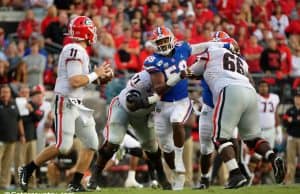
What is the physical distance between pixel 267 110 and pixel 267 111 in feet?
0.06

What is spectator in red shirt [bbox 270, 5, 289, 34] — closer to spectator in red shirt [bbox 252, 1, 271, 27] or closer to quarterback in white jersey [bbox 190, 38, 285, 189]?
spectator in red shirt [bbox 252, 1, 271, 27]

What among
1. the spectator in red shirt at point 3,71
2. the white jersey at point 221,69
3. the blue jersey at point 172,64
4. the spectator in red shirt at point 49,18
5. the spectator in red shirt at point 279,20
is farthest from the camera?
the spectator in red shirt at point 279,20

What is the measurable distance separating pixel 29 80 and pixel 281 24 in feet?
21.0

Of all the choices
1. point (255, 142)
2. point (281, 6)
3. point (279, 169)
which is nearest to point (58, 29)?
point (281, 6)

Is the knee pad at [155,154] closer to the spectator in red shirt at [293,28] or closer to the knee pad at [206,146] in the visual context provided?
the knee pad at [206,146]

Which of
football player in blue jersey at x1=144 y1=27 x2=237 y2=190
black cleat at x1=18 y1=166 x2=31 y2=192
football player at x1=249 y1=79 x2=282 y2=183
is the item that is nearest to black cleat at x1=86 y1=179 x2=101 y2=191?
football player in blue jersey at x1=144 y1=27 x2=237 y2=190

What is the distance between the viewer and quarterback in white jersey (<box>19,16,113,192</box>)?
41.2 feet

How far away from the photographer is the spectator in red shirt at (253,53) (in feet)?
68.8

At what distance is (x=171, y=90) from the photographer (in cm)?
1364

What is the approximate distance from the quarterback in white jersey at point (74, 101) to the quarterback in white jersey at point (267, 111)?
20.7 feet

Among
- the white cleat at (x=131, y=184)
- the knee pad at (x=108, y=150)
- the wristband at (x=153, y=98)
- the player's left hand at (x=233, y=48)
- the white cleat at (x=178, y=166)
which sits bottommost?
the white cleat at (x=131, y=184)

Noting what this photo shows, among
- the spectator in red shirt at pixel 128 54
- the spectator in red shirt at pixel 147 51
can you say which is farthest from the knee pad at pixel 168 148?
the spectator in red shirt at pixel 147 51

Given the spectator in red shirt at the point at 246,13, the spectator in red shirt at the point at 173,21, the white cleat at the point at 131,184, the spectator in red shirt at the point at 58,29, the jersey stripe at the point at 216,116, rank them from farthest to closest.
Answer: the spectator in red shirt at the point at 246,13 → the spectator in red shirt at the point at 173,21 → the spectator in red shirt at the point at 58,29 → the white cleat at the point at 131,184 → the jersey stripe at the point at 216,116

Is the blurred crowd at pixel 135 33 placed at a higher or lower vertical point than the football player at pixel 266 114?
higher
